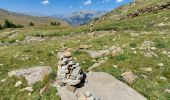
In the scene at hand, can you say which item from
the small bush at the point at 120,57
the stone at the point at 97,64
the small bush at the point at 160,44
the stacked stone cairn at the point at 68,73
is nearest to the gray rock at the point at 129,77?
the stone at the point at 97,64

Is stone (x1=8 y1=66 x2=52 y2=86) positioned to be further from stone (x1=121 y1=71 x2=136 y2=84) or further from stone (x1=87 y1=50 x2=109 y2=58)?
stone (x1=121 y1=71 x2=136 y2=84)

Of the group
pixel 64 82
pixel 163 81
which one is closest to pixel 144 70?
pixel 163 81

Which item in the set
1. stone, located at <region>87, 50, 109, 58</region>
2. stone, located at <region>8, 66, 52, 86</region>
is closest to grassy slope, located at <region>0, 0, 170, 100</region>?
stone, located at <region>8, 66, 52, 86</region>

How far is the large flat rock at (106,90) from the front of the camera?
17312mm

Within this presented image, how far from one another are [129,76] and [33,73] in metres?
6.96

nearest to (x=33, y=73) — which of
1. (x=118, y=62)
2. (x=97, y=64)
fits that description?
(x=97, y=64)

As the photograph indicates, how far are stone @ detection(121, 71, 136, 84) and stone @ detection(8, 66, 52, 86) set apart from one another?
5.45 m

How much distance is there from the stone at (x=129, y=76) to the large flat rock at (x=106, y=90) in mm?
966

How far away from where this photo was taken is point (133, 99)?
688 inches

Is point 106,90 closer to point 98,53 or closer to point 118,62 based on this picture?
point 118,62

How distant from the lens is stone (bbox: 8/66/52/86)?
68.5ft

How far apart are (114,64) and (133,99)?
201 inches

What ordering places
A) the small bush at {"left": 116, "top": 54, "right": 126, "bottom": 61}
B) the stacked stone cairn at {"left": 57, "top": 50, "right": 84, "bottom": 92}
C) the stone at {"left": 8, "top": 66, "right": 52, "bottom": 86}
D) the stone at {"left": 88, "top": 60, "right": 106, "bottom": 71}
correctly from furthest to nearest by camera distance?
the small bush at {"left": 116, "top": 54, "right": 126, "bottom": 61} < the stone at {"left": 88, "top": 60, "right": 106, "bottom": 71} < the stone at {"left": 8, "top": 66, "right": 52, "bottom": 86} < the stacked stone cairn at {"left": 57, "top": 50, "right": 84, "bottom": 92}

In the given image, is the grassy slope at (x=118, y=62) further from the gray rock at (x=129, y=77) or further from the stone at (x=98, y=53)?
the stone at (x=98, y=53)
